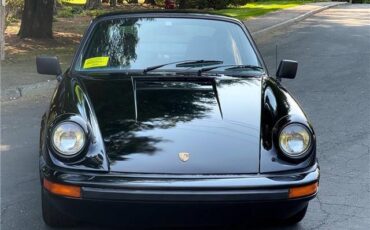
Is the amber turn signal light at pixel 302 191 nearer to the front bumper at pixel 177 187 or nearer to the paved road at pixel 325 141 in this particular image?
the front bumper at pixel 177 187

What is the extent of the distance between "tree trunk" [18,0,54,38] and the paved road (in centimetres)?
517

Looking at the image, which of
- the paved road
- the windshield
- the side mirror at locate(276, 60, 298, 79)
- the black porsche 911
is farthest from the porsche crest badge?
the side mirror at locate(276, 60, 298, 79)

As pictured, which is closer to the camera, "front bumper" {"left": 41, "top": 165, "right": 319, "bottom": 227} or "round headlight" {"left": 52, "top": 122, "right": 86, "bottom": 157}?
"front bumper" {"left": 41, "top": 165, "right": 319, "bottom": 227}

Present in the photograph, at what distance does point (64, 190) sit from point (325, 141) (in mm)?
3670

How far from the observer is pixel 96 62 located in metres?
4.63

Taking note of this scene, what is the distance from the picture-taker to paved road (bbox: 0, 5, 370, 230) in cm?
430

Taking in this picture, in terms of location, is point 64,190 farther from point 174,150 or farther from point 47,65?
point 47,65

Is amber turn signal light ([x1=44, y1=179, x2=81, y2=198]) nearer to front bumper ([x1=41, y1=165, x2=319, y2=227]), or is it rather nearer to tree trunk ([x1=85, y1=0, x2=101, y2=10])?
front bumper ([x1=41, y1=165, x2=319, y2=227])

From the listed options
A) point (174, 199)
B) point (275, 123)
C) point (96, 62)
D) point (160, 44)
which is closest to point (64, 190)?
point (174, 199)

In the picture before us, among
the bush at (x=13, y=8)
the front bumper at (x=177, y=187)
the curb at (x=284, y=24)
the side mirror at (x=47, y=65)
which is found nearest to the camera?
the front bumper at (x=177, y=187)

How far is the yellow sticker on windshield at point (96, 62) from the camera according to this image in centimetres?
461

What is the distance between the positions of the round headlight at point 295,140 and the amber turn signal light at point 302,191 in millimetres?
201

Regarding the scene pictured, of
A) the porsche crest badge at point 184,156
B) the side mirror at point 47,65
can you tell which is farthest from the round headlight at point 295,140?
the side mirror at point 47,65

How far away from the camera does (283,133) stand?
3625 millimetres
